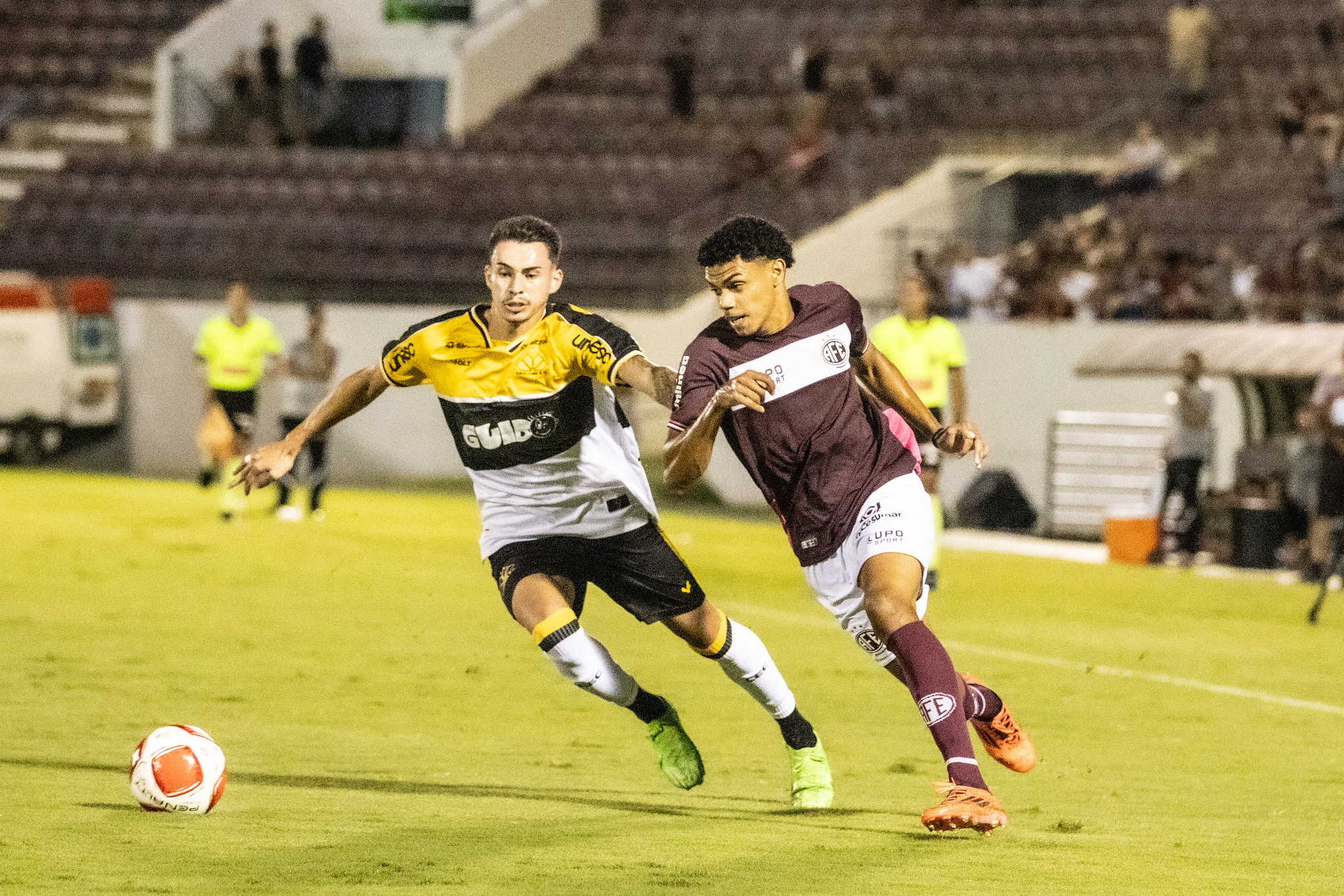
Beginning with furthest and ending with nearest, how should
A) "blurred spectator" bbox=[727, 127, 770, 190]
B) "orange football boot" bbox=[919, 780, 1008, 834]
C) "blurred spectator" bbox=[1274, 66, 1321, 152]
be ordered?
1. "blurred spectator" bbox=[727, 127, 770, 190]
2. "blurred spectator" bbox=[1274, 66, 1321, 152]
3. "orange football boot" bbox=[919, 780, 1008, 834]

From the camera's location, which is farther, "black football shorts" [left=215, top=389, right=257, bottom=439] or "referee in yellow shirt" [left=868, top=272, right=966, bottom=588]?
"black football shorts" [left=215, top=389, right=257, bottom=439]

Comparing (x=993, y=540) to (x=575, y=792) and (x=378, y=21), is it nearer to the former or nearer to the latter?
(x=575, y=792)

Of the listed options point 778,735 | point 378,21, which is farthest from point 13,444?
point 778,735

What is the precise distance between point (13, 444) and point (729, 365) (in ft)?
72.6

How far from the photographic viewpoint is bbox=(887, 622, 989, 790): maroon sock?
6496mm

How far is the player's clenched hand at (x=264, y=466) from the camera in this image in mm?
7102

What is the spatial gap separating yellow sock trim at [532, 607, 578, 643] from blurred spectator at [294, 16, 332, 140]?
26.7 meters

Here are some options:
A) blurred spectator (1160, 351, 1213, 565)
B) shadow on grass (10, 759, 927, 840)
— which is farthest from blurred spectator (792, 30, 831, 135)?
shadow on grass (10, 759, 927, 840)

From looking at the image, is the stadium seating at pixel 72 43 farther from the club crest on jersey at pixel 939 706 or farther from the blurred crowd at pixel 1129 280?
the club crest on jersey at pixel 939 706

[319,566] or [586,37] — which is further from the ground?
[586,37]

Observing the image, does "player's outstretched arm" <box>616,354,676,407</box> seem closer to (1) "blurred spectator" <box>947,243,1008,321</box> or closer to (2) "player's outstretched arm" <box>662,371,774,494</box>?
(2) "player's outstretched arm" <box>662,371,774,494</box>

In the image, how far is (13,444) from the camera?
2692 centimetres

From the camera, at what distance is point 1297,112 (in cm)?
2548

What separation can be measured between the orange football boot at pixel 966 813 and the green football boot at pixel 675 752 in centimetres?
125
